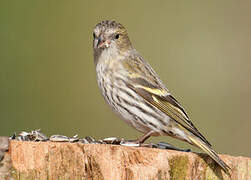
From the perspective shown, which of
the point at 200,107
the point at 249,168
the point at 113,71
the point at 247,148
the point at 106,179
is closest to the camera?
the point at 106,179

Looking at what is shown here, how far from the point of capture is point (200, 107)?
9773mm

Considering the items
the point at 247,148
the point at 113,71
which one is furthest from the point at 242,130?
→ the point at 113,71

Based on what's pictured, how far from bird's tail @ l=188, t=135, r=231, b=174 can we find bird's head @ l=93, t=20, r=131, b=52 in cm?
165

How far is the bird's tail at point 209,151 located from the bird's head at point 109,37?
165 cm

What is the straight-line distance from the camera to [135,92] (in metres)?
6.97

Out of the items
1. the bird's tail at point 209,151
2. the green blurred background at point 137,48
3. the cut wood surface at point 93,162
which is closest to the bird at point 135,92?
the bird's tail at point 209,151

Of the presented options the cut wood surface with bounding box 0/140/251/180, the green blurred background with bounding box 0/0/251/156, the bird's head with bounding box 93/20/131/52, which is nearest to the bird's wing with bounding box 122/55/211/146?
the bird's head with bounding box 93/20/131/52

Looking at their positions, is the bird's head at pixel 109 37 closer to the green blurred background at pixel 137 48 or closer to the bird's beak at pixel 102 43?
the bird's beak at pixel 102 43

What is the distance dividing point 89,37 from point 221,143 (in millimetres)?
3704

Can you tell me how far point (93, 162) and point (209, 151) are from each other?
127 centimetres

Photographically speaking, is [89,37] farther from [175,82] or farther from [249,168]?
[249,168]

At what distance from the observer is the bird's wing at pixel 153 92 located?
6613 mm

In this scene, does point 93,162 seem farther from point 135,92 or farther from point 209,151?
point 135,92

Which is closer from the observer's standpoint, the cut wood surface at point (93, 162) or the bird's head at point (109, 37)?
the cut wood surface at point (93, 162)
